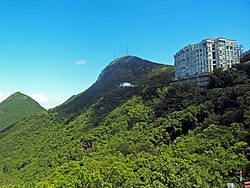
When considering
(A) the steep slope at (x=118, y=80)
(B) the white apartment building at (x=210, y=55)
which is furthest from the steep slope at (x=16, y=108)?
(B) the white apartment building at (x=210, y=55)

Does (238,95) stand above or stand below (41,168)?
above

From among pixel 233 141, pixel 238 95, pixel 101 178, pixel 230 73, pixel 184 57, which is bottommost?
pixel 101 178

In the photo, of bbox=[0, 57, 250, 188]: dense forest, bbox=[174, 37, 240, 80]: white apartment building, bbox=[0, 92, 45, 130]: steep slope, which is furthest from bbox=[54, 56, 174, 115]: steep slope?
bbox=[0, 92, 45, 130]: steep slope

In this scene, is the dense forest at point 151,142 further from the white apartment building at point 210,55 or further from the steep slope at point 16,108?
the steep slope at point 16,108

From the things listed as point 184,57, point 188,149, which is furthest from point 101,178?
point 184,57

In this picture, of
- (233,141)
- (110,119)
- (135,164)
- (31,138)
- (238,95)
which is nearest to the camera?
(135,164)

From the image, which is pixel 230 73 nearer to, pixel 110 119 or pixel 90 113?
pixel 110 119

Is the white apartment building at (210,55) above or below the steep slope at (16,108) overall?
above
